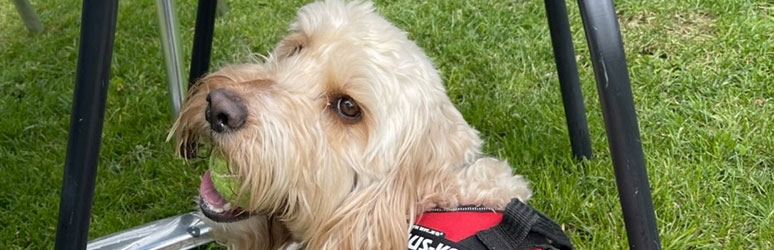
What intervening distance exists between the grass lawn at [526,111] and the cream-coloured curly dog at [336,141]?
3.86 feet

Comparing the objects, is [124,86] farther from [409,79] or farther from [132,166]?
[409,79]

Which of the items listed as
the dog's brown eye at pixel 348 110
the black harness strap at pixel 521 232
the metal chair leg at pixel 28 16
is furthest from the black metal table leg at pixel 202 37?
the metal chair leg at pixel 28 16

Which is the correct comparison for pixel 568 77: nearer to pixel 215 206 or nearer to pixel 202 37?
pixel 202 37

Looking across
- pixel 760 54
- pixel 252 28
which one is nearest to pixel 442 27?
pixel 252 28

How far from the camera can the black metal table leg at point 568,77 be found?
3.29m

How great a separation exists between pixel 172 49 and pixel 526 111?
5.58 feet

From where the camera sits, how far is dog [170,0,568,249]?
83.2 inches

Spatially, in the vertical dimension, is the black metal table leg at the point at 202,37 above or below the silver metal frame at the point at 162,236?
above

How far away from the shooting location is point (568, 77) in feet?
11.2

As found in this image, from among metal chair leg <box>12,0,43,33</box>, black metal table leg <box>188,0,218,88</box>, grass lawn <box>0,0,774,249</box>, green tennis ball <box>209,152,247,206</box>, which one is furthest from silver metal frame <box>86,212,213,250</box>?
metal chair leg <box>12,0,43,33</box>

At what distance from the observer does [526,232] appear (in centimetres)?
221

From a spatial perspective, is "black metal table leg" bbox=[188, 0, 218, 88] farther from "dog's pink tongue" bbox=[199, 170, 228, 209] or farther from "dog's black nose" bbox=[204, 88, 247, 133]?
"dog's black nose" bbox=[204, 88, 247, 133]

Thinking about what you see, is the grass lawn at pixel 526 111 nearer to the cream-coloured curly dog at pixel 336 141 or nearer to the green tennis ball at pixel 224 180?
the cream-coloured curly dog at pixel 336 141

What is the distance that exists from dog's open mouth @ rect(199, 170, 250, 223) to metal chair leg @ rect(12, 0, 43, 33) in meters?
3.73
